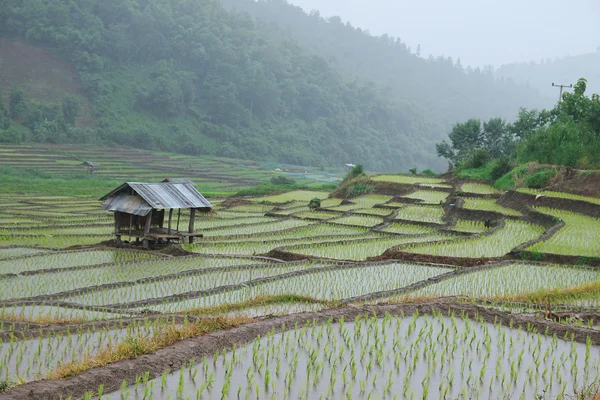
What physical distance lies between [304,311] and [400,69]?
390ft

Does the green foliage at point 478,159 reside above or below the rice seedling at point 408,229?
above

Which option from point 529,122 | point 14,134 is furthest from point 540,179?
point 14,134

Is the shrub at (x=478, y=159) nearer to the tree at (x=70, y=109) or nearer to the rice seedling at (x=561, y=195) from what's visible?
the rice seedling at (x=561, y=195)

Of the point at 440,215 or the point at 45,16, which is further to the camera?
the point at 45,16

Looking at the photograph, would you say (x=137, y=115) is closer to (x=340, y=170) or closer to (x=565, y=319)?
(x=340, y=170)

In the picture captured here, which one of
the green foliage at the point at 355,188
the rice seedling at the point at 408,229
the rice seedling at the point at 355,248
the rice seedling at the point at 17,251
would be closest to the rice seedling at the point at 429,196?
the green foliage at the point at 355,188

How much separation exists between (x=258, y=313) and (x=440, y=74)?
120 metres

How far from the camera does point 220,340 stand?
5.88 metres

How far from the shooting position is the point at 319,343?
6270 mm

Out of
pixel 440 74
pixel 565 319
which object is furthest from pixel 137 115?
pixel 440 74

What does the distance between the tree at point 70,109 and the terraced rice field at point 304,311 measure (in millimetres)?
33693

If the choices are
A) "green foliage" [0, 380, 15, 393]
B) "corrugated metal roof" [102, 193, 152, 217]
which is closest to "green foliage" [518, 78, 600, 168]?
"corrugated metal roof" [102, 193, 152, 217]

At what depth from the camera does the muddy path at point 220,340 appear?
451 cm

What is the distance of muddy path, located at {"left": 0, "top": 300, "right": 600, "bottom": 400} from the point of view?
178 inches
